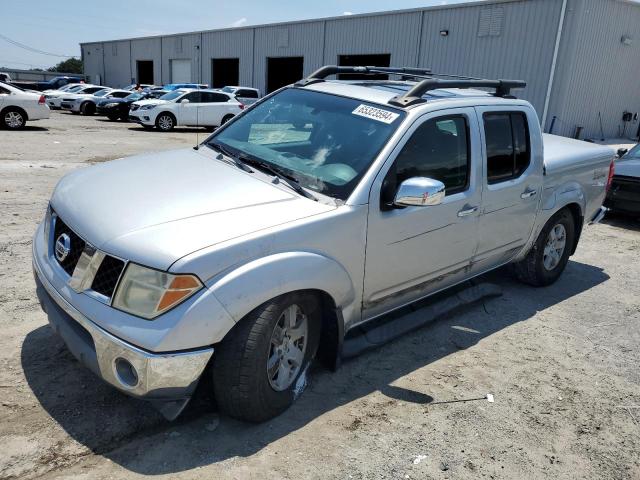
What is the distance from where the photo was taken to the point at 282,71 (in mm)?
35156

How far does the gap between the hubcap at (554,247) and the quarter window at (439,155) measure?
75.2 inches

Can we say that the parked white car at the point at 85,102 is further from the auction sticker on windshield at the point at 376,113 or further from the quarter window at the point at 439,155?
the quarter window at the point at 439,155

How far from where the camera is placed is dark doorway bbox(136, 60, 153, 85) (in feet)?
157

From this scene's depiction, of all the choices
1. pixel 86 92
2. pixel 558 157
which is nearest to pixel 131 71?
pixel 86 92

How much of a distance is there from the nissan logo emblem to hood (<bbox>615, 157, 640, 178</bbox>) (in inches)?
326

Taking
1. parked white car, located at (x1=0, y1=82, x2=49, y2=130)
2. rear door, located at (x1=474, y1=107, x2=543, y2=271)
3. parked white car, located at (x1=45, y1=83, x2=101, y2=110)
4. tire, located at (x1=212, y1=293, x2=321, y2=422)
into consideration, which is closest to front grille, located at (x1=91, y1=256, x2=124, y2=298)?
tire, located at (x1=212, y1=293, x2=321, y2=422)

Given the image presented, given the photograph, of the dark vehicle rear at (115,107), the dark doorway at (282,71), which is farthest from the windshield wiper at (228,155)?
the dark doorway at (282,71)

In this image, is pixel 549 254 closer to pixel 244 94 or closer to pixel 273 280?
pixel 273 280

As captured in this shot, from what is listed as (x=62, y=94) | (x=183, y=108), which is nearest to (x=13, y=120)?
(x=183, y=108)

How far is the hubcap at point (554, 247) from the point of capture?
5.45m

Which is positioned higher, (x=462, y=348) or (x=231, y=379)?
(x=231, y=379)

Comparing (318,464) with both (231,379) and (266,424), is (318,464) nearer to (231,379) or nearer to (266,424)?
(266,424)

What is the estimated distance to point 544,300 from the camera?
5.32 m

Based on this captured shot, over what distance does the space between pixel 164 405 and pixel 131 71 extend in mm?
51653
